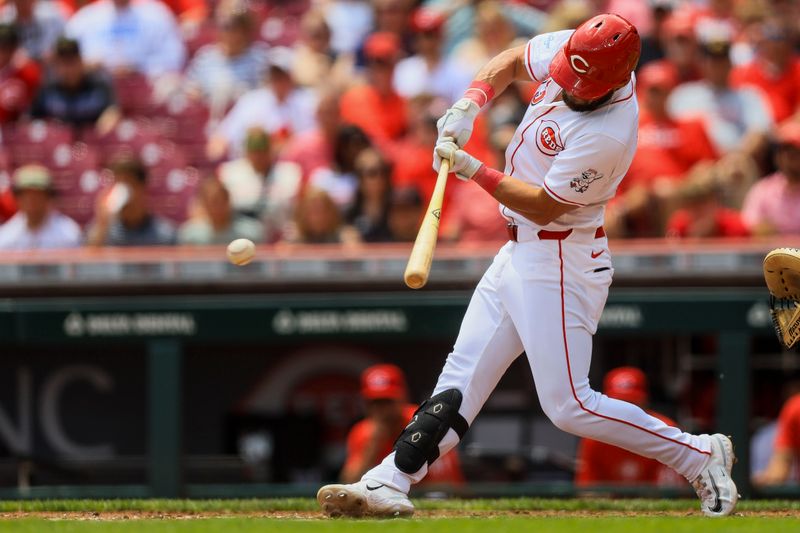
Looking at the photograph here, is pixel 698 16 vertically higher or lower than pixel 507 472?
higher

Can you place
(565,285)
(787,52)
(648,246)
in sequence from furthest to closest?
(787,52) < (648,246) < (565,285)

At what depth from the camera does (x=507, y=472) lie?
23.7ft

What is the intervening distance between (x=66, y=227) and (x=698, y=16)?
4.53m

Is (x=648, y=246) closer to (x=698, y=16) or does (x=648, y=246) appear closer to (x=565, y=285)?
(x=565, y=285)

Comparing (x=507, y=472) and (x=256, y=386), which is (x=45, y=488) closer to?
(x=256, y=386)

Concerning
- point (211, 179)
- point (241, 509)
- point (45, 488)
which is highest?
point (211, 179)

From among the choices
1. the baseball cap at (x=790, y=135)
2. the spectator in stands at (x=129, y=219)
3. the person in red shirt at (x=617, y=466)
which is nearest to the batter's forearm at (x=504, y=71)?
the person in red shirt at (x=617, y=466)

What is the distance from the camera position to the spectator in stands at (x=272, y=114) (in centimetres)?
917

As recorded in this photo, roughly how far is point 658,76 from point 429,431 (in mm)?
4470

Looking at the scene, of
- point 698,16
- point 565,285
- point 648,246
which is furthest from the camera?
point 698,16

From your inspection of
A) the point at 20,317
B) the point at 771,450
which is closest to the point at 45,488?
the point at 20,317

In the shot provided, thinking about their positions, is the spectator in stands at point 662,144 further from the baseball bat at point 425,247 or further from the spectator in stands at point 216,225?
the baseball bat at point 425,247

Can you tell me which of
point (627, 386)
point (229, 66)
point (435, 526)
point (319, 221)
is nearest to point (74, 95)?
point (229, 66)

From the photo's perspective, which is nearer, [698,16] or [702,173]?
[702,173]
